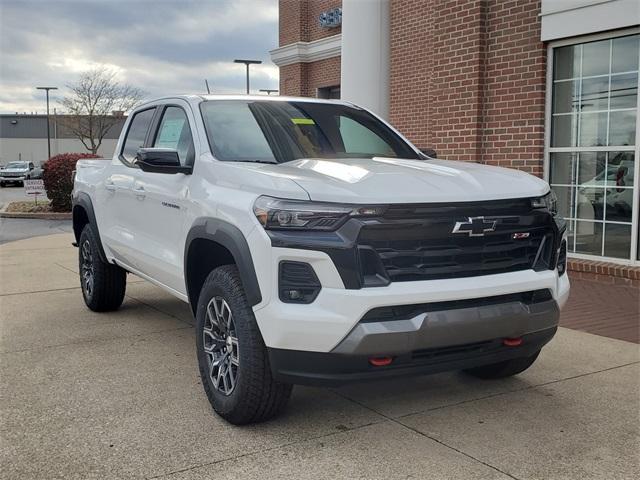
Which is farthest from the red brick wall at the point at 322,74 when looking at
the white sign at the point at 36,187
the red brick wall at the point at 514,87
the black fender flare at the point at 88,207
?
the black fender flare at the point at 88,207

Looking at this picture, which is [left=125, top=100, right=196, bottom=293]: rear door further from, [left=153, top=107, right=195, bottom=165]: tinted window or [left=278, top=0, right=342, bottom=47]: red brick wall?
[left=278, top=0, right=342, bottom=47]: red brick wall

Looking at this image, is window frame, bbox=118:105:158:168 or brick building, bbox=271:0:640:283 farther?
brick building, bbox=271:0:640:283

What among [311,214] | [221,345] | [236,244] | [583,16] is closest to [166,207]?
[221,345]

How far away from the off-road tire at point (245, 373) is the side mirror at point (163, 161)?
877mm

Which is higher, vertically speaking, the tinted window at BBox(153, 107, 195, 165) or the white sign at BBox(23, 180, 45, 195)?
the tinted window at BBox(153, 107, 195, 165)

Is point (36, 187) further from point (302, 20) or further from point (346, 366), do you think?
point (346, 366)

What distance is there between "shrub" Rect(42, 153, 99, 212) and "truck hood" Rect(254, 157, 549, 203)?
16.9 meters

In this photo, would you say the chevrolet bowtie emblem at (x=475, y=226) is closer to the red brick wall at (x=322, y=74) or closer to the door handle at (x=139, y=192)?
the door handle at (x=139, y=192)

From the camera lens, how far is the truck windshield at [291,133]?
448cm

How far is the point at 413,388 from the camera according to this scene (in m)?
4.54

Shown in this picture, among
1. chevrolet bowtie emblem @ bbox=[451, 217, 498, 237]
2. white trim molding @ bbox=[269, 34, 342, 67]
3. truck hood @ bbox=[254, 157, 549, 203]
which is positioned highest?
white trim molding @ bbox=[269, 34, 342, 67]

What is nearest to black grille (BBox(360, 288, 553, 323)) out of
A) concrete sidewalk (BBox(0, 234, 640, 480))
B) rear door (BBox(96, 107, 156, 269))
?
concrete sidewalk (BBox(0, 234, 640, 480))

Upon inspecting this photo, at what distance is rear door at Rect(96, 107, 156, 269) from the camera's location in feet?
18.2

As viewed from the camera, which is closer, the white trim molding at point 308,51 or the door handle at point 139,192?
the door handle at point 139,192
